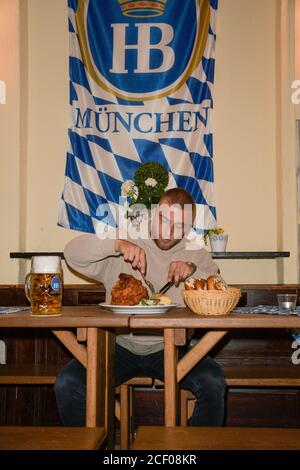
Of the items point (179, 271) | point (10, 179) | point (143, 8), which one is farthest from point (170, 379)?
point (143, 8)

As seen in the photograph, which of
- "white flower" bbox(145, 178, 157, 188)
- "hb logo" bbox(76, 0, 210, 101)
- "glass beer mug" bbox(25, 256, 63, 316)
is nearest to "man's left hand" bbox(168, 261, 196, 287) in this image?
"glass beer mug" bbox(25, 256, 63, 316)

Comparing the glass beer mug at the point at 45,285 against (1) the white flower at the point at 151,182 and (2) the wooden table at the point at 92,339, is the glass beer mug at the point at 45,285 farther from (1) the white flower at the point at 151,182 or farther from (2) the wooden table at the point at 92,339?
(1) the white flower at the point at 151,182

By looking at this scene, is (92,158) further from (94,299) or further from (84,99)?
(94,299)

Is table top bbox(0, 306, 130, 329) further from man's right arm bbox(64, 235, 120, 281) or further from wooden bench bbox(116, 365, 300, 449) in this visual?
wooden bench bbox(116, 365, 300, 449)

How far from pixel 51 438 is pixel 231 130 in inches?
117

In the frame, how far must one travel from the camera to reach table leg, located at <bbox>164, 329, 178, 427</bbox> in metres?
1.87

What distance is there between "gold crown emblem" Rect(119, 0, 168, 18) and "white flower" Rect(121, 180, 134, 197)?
1.23 meters

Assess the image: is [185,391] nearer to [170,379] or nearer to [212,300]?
[170,379]

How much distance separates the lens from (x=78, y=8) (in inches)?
149

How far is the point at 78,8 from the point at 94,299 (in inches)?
83.8

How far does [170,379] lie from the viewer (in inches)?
75.0

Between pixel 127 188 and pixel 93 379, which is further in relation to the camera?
pixel 127 188
